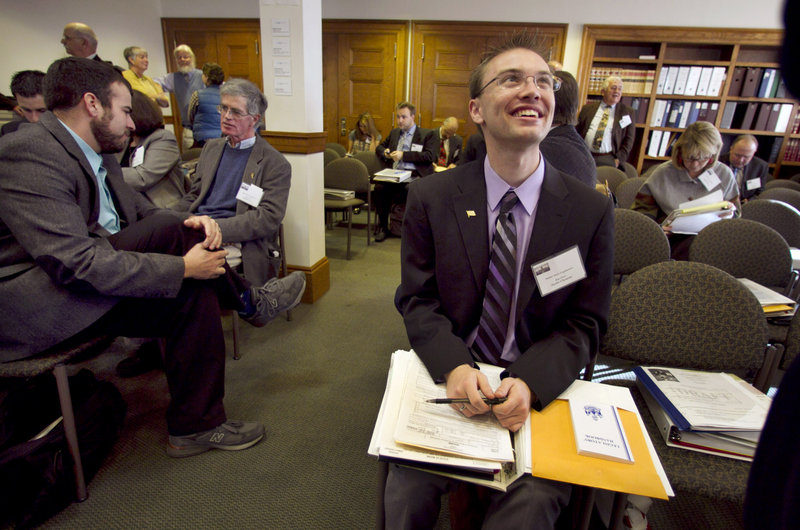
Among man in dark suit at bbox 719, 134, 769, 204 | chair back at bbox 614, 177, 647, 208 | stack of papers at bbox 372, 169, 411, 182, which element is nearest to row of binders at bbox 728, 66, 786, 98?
man in dark suit at bbox 719, 134, 769, 204

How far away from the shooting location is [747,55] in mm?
5262

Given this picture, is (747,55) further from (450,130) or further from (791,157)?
(450,130)

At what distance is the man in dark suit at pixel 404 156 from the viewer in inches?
186

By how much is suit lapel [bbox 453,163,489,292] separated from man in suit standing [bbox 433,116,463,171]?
3947mm

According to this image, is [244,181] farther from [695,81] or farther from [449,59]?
[695,81]

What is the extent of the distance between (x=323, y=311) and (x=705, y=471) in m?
2.28

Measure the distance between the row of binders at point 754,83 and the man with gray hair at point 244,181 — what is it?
18.8 ft

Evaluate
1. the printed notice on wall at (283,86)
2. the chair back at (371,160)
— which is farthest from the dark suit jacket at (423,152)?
the printed notice on wall at (283,86)

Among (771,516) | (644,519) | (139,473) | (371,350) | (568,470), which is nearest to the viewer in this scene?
(771,516)

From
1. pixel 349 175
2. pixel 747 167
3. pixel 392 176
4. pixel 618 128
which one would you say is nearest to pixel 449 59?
pixel 618 128

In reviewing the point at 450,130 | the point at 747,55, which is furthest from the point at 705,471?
the point at 747,55

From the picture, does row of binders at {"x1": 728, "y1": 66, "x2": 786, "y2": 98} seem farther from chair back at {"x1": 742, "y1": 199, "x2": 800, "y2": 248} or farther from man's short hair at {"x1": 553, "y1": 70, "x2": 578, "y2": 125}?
man's short hair at {"x1": 553, "y1": 70, "x2": 578, "y2": 125}

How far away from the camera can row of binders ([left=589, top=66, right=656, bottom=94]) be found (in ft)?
17.5

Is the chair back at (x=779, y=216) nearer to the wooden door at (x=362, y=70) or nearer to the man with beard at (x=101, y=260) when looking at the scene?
the man with beard at (x=101, y=260)
